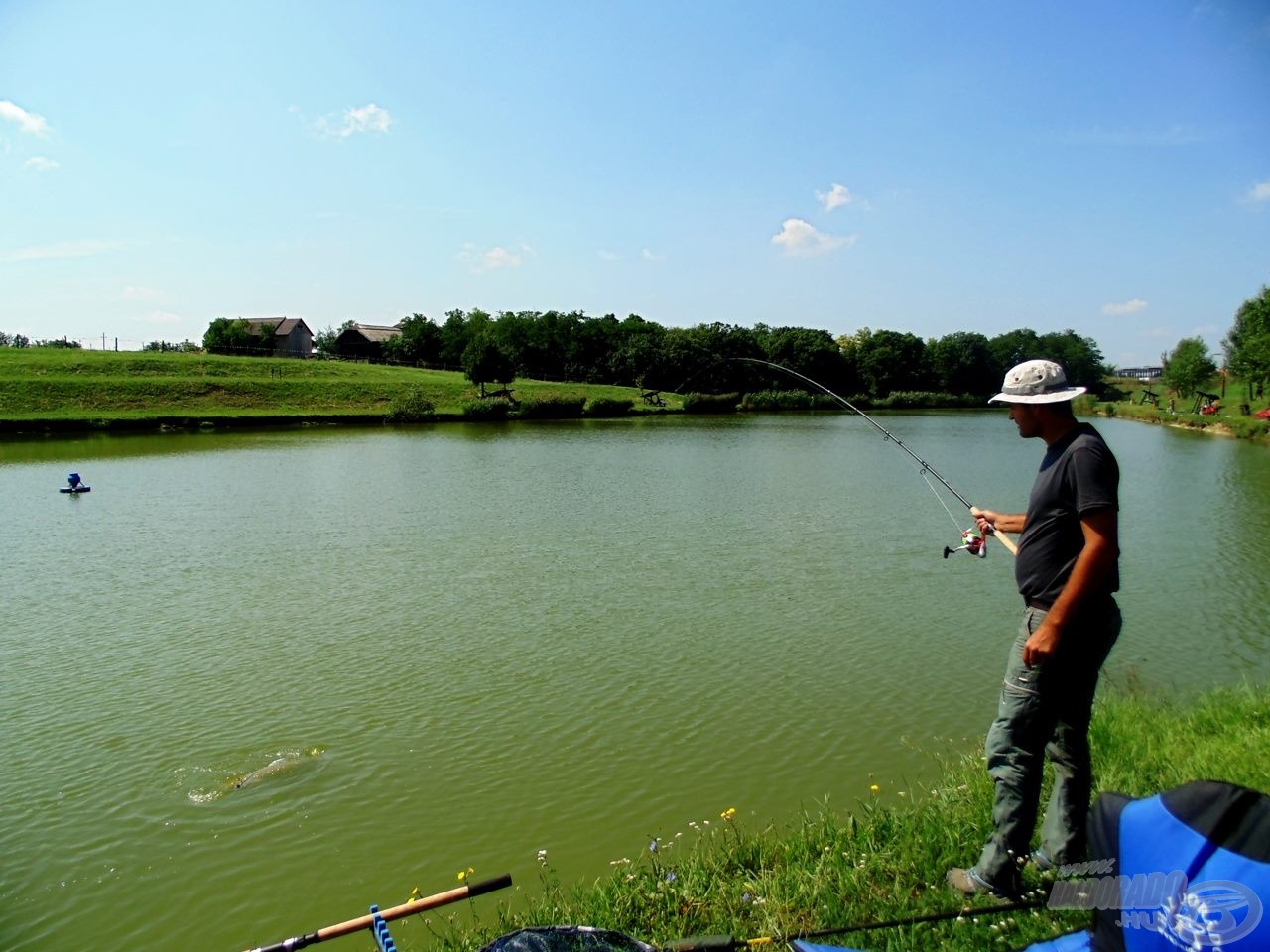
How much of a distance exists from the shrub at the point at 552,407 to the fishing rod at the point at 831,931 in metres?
54.4

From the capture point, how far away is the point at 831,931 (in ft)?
11.9

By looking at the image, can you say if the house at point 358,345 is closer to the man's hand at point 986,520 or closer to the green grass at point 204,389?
the green grass at point 204,389

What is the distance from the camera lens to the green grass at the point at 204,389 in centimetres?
4794

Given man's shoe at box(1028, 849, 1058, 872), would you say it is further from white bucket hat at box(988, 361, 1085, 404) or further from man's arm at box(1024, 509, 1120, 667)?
white bucket hat at box(988, 361, 1085, 404)

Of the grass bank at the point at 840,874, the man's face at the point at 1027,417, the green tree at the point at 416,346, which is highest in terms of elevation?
the green tree at the point at 416,346

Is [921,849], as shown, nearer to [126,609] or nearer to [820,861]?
[820,861]

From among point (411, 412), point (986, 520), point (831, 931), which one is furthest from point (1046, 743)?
point (411, 412)

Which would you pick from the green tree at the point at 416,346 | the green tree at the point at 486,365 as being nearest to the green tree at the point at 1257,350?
the green tree at the point at 486,365

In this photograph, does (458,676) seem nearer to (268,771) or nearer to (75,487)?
(268,771)

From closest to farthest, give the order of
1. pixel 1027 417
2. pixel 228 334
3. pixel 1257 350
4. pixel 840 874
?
pixel 1027 417 → pixel 840 874 → pixel 1257 350 → pixel 228 334

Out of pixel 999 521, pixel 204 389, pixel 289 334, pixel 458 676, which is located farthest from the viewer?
pixel 289 334

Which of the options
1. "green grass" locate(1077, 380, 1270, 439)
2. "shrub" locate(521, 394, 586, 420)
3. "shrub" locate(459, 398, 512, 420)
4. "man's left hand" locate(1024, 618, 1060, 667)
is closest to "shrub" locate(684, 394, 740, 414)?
"shrub" locate(521, 394, 586, 420)

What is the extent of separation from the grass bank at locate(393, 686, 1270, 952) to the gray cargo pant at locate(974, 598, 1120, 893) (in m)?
0.33

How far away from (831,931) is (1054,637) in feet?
5.04
